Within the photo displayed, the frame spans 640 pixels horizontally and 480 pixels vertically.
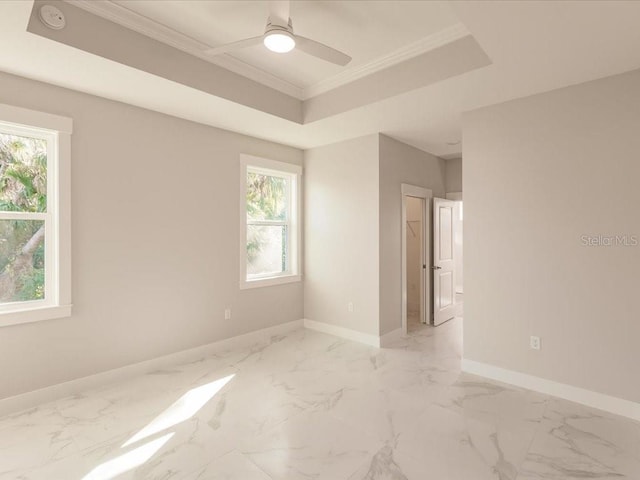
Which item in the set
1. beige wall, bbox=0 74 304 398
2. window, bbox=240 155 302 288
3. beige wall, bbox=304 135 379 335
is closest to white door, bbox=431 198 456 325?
beige wall, bbox=304 135 379 335

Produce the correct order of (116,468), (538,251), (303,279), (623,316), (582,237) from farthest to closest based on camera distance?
(303,279)
(538,251)
(582,237)
(623,316)
(116,468)

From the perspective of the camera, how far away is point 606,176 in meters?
2.72

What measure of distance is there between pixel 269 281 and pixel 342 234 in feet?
3.85

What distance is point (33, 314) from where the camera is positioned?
9.07 ft

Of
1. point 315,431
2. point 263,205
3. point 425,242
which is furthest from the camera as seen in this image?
point 425,242

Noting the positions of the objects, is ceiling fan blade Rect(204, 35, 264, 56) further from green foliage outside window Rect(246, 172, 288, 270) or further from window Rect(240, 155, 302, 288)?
green foliage outside window Rect(246, 172, 288, 270)

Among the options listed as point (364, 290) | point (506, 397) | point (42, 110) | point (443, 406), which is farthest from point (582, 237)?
point (42, 110)

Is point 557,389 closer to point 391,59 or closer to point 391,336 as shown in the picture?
point 391,336

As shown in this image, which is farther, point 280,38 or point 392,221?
point 392,221

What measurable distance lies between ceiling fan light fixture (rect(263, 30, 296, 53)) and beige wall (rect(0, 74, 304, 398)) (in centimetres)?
196

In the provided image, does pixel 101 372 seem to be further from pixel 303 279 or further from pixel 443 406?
pixel 443 406

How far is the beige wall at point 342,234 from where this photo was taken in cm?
428

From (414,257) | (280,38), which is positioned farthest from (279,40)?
(414,257)

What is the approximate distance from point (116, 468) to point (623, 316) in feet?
12.2
